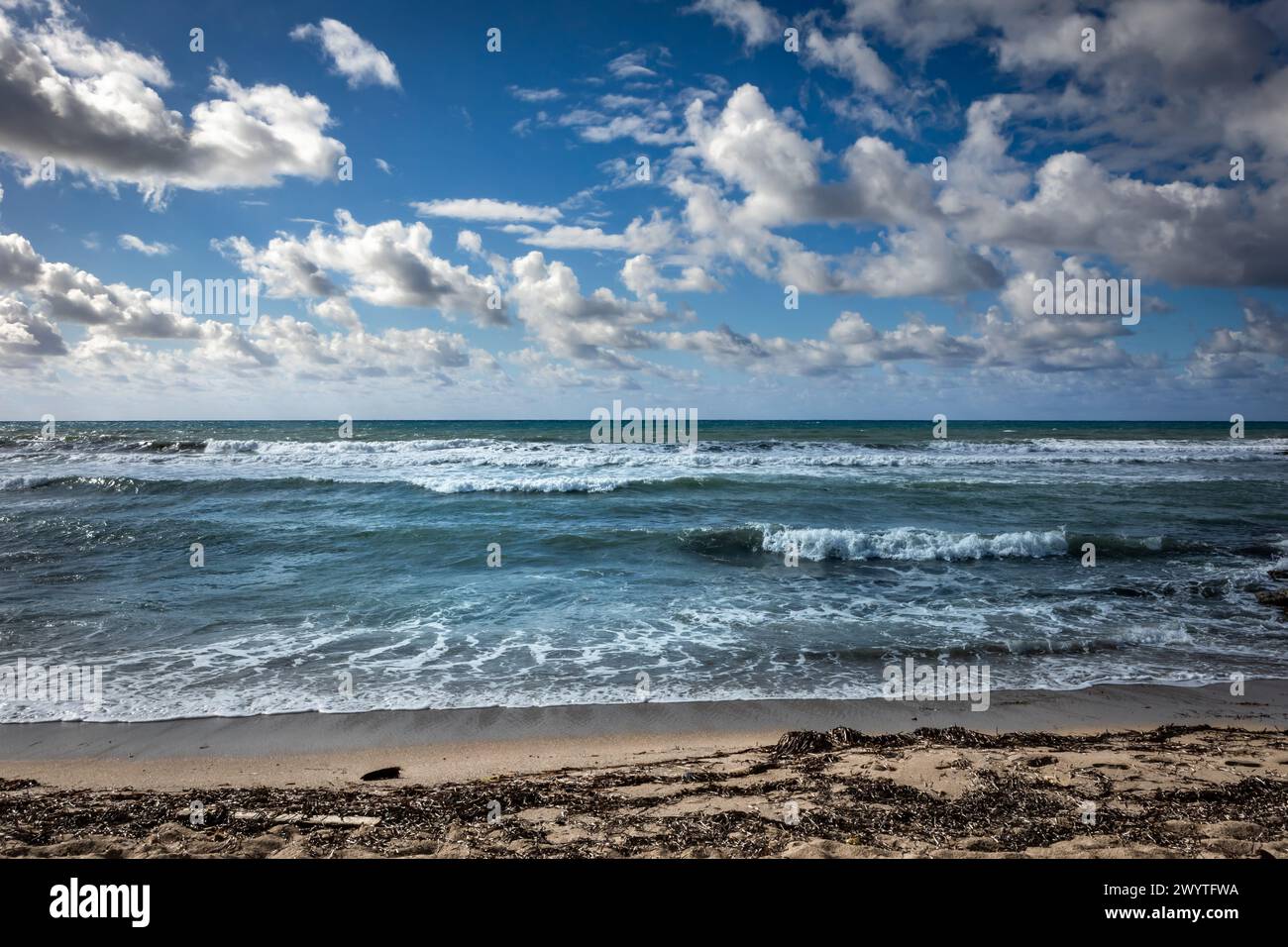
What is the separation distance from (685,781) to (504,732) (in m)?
2.16

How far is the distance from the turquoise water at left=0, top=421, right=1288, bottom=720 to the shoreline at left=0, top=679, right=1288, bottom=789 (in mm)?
363

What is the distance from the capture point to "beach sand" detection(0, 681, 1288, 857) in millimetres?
3904

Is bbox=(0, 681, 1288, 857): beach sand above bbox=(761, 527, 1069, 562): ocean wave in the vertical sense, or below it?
below

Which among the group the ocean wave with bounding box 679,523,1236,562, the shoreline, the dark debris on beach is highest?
the ocean wave with bounding box 679,523,1236,562

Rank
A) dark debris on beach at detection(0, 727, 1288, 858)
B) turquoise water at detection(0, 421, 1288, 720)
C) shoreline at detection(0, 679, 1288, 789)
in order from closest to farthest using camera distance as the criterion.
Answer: dark debris on beach at detection(0, 727, 1288, 858) < shoreline at detection(0, 679, 1288, 789) < turquoise water at detection(0, 421, 1288, 720)

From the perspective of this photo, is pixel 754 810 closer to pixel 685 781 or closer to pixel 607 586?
pixel 685 781

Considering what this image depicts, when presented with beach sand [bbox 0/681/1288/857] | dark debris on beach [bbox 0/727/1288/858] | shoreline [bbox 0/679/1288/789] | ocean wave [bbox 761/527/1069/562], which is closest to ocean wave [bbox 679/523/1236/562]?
ocean wave [bbox 761/527/1069/562]

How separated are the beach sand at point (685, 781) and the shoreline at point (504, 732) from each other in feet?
0.08

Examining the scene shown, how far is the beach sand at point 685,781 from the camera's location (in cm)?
390

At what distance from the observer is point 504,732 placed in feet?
20.3

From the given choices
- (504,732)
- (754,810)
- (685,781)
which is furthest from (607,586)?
(754,810)

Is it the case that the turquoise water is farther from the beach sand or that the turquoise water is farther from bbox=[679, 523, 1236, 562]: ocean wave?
the beach sand
